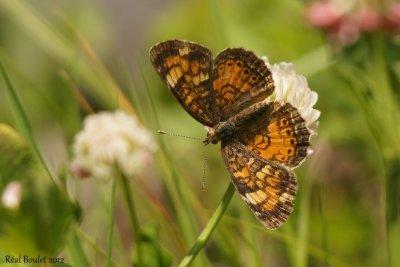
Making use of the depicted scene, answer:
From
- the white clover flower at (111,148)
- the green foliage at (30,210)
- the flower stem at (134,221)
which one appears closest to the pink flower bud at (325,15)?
the white clover flower at (111,148)

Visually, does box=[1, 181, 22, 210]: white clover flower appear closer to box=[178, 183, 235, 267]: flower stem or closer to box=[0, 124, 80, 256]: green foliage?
box=[0, 124, 80, 256]: green foliage

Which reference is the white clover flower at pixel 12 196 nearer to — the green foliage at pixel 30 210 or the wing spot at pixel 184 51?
the green foliage at pixel 30 210

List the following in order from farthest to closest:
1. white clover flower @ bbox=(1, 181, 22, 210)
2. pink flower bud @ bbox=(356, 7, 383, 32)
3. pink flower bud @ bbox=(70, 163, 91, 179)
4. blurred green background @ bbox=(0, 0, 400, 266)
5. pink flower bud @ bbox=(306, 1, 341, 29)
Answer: pink flower bud @ bbox=(306, 1, 341, 29) → pink flower bud @ bbox=(356, 7, 383, 32) → blurred green background @ bbox=(0, 0, 400, 266) → pink flower bud @ bbox=(70, 163, 91, 179) → white clover flower @ bbox=(1, 181, 22, 210)

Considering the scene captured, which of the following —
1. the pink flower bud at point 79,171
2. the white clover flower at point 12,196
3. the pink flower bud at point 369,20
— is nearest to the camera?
the white clover flower at point 12,196

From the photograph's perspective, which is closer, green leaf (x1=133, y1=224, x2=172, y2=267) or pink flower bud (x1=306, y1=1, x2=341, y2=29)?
green leaf (x1=133, y1=224, x2=172, y2=267)

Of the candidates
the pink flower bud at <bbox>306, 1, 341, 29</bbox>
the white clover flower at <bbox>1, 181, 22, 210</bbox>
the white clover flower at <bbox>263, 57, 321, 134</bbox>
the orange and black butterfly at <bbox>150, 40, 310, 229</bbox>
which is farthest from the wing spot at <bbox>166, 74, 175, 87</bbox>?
the pink flower bud at <bbox>306, 1, 341, 29</bbox>
